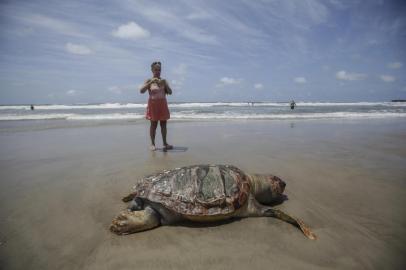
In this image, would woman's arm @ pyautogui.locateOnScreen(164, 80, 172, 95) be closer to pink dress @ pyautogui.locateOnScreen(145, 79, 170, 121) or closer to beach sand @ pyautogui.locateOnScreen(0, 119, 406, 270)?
pink dress @ pyautogui.locateOnScreen(145, 79, 170, 121)

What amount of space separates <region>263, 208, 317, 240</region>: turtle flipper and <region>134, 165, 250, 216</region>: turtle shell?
12.9 inches

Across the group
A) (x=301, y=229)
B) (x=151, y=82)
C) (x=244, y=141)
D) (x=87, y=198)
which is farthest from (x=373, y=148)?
(x=87, y=198)

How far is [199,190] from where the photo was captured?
278 cm

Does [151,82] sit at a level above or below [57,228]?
above

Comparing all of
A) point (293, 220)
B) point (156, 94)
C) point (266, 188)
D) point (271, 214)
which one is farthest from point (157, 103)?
point (293, 220)

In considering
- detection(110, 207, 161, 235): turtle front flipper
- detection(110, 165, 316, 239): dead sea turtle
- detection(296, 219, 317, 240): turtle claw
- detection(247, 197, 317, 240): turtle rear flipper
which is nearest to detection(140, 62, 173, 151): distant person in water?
detection(110, 165, 316, 239): dead sea turtle

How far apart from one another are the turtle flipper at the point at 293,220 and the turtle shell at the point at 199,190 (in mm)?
326

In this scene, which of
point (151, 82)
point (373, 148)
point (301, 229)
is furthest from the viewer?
point (373, 148)

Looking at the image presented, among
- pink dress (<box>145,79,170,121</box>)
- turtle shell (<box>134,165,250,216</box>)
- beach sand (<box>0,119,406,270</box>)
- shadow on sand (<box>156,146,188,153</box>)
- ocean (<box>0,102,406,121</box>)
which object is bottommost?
beach sand (<box>0,119,406,270</box>)

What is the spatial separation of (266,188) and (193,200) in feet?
3.42

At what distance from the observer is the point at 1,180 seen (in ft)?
13.7

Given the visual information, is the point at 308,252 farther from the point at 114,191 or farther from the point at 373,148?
the point at 373,148

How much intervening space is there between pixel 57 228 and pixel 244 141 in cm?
594

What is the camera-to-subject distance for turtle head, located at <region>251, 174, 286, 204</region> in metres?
3.18
